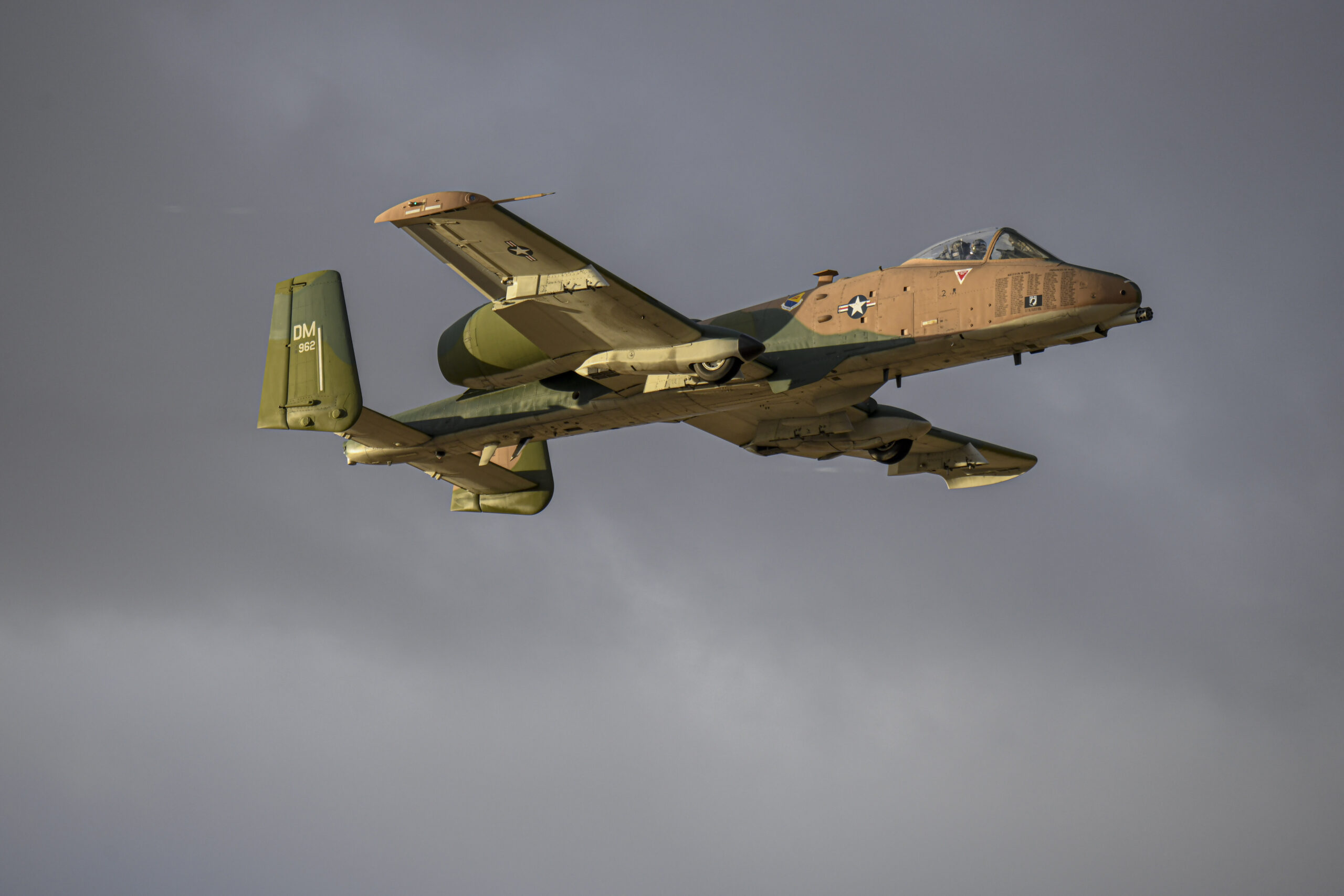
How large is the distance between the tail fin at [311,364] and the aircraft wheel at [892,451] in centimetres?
1399

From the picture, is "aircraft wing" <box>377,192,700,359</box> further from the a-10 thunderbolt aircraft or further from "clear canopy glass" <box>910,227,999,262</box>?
"clear canopy glass" <box>910,227,999,262</box>

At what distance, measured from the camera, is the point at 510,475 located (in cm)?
3766

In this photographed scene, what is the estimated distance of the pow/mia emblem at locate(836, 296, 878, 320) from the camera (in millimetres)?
29078

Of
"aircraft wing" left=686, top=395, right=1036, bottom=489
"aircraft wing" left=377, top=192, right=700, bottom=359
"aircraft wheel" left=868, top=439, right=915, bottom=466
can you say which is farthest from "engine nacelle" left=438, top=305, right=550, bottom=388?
"aircraft wheel" left=868, top=439, right=915, bottom=466

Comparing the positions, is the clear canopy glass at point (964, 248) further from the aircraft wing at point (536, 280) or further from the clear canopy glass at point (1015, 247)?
the aircraft wing at point (536, 280)

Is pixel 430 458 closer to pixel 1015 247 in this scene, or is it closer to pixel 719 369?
pixel 719 369

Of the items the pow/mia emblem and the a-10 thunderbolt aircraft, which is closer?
the a-10 thunderbolt aircraft

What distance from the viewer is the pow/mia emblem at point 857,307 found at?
2908cm

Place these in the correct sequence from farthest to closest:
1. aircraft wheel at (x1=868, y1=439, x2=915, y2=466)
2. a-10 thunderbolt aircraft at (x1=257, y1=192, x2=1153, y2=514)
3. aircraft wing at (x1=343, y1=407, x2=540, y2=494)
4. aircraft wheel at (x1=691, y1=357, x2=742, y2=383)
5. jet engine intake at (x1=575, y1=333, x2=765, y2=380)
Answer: aircraft wheel at (x1=868, y1=439, x2=915, y2=466) < aircraft wing at (x1=343, y1=407, x2=540, y2=494) < aircraft wheel at (x1=691, y1=357, x2=742, y2=383) < jet engine intake at (x1=575, y1=333, x2=765, y2=380) < a-10 thunderbolt aircraft at (x1=257, y1=192, x2=1153, y2=514)

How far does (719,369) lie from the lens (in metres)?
28.1

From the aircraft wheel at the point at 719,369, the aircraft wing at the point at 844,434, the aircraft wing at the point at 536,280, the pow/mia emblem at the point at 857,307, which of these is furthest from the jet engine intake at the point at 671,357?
the aircraft wing at the point at 844,434

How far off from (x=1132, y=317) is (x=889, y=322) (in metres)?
4.96

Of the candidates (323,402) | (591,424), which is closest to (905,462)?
(591,424)

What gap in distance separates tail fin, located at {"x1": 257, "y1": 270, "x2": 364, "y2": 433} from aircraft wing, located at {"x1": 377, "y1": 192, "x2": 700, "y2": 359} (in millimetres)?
4286
